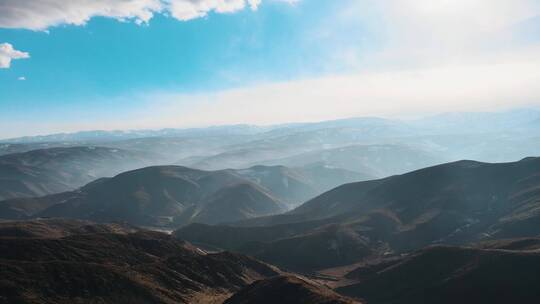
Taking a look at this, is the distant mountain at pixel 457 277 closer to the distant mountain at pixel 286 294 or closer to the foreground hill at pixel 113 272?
the foreground hill at pixel 113 272

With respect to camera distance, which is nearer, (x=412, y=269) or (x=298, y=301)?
(x=298, y=301)

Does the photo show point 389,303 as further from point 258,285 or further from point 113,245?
point 113,245

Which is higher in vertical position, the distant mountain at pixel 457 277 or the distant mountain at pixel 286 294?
the distant mountain at pixel 286 294

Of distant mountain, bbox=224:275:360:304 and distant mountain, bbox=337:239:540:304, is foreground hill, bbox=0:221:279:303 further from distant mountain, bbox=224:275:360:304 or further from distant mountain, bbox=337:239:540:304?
distant mountain, bbox=337:239:540:304

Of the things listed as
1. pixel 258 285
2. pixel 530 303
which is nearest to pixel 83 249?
pixel 258 285

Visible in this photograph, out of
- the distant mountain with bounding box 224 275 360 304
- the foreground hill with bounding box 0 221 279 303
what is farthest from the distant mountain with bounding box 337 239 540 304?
the distant mountain with bounding box 224 275 360 304

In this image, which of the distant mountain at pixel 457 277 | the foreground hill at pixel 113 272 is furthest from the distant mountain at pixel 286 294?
the distant mountain at pixel 457 277
